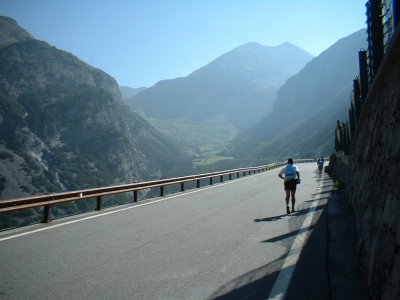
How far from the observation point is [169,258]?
5445 millimetres

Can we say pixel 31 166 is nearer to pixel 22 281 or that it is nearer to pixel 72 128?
pixel 72 128

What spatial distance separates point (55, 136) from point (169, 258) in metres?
163

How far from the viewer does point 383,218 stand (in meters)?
3.66

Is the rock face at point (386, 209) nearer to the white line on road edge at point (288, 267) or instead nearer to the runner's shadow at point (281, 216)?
the white line on road edge at point (288, 267)

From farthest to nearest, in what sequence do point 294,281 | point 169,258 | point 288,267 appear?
1. point 169,258
2. point 288,267
3. point 294,281

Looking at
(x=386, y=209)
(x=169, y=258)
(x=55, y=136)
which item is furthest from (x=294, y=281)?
(x=55, y=136)

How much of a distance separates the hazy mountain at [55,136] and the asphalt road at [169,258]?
10370 cm

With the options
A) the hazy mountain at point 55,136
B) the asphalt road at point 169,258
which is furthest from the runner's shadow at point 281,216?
the hazy mountain at point 55,136

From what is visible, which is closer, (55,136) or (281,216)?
(281,216)

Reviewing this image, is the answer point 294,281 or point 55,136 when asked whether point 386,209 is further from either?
point 55,136

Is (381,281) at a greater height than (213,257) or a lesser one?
greater

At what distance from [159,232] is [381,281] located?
16.7 feet

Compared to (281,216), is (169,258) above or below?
above

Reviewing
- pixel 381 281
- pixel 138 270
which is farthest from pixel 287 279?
pixel 138 270
